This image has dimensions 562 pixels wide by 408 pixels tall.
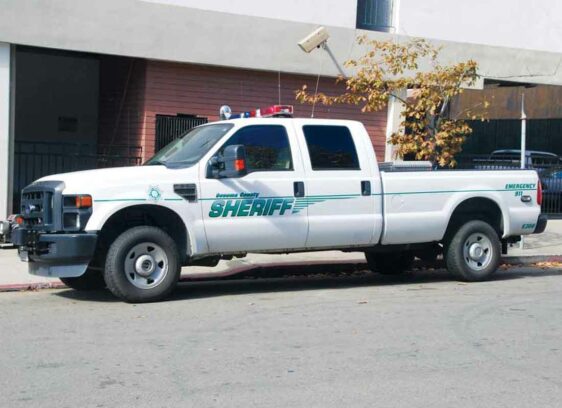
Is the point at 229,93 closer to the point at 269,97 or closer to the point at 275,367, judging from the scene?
the point at 269,97

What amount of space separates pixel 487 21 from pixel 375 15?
254 cm

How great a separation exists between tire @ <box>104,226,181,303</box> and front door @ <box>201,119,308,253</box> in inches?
Result: 20.0

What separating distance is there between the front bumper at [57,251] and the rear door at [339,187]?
2.47 m

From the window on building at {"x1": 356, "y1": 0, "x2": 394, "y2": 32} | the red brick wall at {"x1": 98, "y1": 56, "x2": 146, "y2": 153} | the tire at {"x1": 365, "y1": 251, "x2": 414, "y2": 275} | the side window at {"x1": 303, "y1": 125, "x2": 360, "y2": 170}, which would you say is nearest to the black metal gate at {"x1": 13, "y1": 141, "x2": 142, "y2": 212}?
the red brick wall at {"x1": 98, "y1": 56, "x2": 146, "y2": 153}

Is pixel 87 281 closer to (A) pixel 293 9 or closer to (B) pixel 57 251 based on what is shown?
(B) pixel 57 251

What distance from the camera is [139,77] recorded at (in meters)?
15.6

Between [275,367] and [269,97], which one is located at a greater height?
[269,97]

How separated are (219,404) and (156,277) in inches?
151

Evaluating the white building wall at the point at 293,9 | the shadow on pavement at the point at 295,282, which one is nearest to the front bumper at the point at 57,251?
the shadow on pavement at the point at 295,282

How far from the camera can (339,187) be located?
984 cm

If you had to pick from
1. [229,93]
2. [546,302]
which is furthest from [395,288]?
[229,93]

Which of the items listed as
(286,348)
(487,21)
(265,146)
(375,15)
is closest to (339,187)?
(265,146)

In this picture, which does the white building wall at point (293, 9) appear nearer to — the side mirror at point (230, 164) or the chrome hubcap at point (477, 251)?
the side mirror at point (230, 164)

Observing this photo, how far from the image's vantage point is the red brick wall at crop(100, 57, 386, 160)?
15.2m
